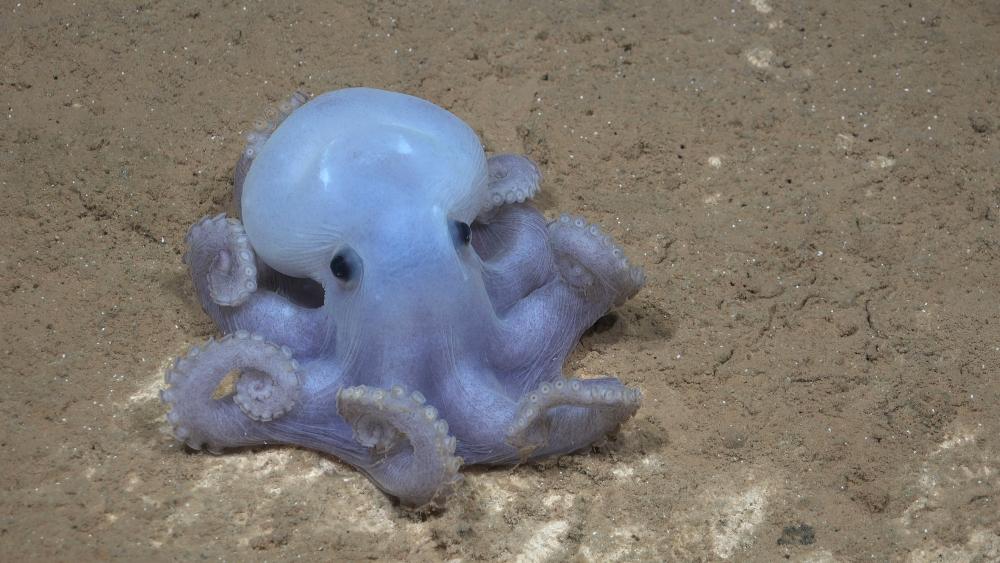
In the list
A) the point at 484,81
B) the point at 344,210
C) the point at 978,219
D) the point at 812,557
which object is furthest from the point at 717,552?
the point at 484,81

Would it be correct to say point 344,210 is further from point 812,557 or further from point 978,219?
point 978,219

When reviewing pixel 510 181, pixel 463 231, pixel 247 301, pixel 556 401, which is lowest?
pixel 556 401

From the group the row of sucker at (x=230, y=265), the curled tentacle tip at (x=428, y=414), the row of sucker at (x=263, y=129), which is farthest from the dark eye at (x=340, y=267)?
the row of sucker at (x=263, y=129)

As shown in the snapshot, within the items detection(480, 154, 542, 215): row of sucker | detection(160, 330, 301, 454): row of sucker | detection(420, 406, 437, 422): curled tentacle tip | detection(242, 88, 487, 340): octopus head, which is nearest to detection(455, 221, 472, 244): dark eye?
detection(242, 88, 487, 340): octopus head

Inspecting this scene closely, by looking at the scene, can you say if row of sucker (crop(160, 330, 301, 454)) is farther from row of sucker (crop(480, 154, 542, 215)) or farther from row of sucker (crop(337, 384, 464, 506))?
row of sucker (crop(480, 154, 542, 215))

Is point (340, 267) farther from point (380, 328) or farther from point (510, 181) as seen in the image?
point (510, 181)

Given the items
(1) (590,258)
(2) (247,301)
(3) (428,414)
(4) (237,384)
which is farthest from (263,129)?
(3) (428,414)
